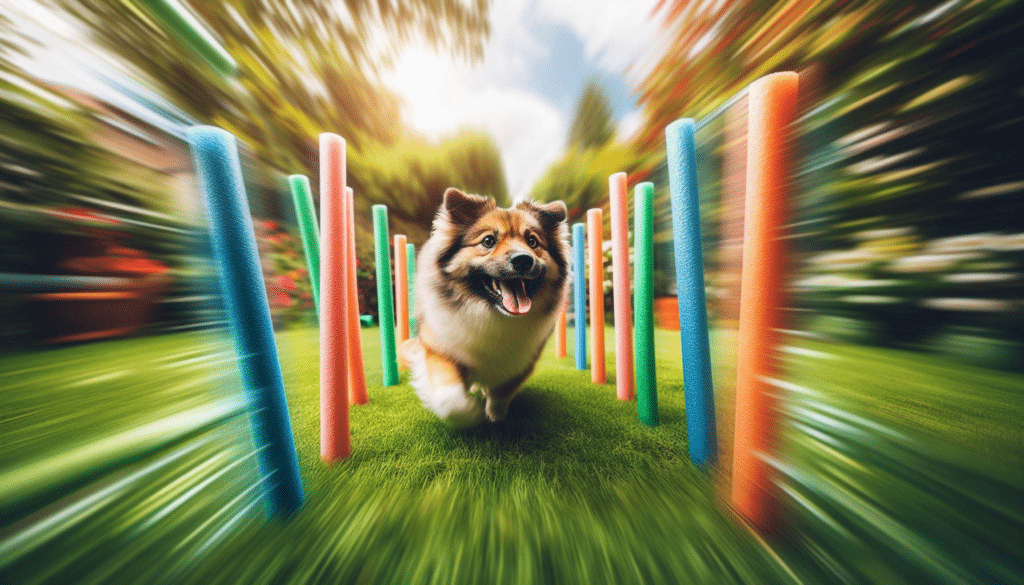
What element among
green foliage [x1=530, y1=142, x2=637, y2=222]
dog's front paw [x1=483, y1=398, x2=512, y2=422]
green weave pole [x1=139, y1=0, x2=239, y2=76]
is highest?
green foliage [x1=530, y1=142, x2=637, y2=222]

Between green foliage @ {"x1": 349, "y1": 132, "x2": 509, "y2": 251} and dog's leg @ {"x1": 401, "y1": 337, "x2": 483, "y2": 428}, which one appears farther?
green foliage @ {"x1": 349, "y1": 132, "x2": 509, "y2": 251}

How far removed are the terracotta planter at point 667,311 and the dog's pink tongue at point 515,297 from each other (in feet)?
2.31

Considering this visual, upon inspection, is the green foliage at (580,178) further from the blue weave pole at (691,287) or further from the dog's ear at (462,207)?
Answer: the blue weave pole at (691,287)

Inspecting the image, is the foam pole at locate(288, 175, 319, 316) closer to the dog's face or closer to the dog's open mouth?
the dog's face

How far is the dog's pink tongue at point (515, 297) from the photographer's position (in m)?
1.30

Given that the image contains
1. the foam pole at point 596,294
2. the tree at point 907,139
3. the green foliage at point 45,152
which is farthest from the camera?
the foam pole at point 596,294

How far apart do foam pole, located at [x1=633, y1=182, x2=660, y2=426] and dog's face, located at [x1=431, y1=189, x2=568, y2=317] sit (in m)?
0.41

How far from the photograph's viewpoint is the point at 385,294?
2.00m

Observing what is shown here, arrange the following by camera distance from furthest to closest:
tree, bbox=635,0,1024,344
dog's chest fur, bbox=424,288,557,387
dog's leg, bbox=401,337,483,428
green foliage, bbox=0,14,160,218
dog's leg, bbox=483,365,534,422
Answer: dog's leg, bbox=483,365,534,422 < dog's chest fur, bbox=424,288,557,387 < dog's leg, bbox=401,337,483,428 < tree, bbox=635,0,1024,344 < green foliage, bbox=0,14,160,218

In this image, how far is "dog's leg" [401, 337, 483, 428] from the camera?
123 centimetres

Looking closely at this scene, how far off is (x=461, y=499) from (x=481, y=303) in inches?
30.1

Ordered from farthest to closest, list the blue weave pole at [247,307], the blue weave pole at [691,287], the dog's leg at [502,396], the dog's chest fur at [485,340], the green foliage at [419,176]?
the green foliage at [419,176], the dog's leg at [502,396], the dog's chest fur at [485,340], the blue weave pole at [691,287], the blue weave pole at [247,307]

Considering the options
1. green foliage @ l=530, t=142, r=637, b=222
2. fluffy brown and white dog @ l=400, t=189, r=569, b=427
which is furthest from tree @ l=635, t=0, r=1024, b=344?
green foliage @ l=530, t=142, r=637, b=222

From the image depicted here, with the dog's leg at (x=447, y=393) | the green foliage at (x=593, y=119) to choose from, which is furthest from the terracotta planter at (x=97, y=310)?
the green foliage at (x=593, y=119)
